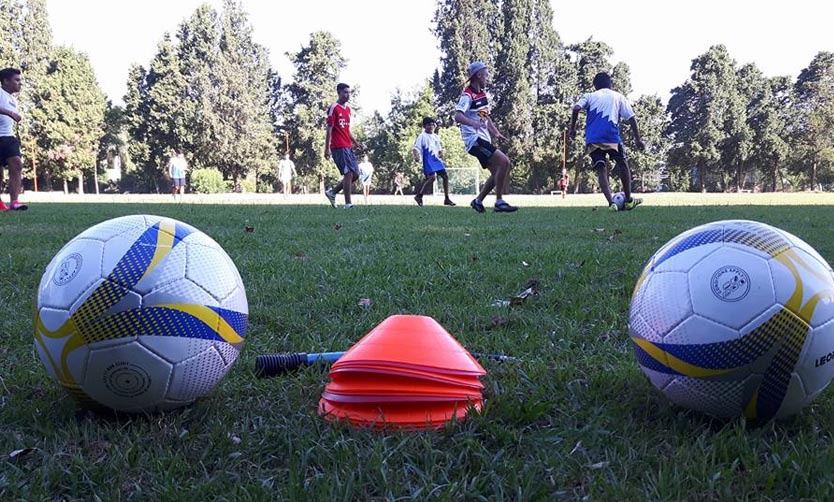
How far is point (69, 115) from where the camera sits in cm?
5506

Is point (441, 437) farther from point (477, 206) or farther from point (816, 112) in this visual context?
point (816, 112)

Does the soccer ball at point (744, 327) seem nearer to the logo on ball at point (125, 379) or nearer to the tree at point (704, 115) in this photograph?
the logo on ball at point (125, 379)

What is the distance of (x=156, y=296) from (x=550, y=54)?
5583cm

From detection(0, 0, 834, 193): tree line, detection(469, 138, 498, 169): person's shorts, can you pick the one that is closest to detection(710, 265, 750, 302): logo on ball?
detection(469, 138, 498, 169): person's shorts

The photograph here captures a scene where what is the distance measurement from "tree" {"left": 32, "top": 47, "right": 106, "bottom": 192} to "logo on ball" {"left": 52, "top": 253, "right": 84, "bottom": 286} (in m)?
61.3

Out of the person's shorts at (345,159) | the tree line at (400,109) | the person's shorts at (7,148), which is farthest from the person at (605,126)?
the tree line at (400,109)

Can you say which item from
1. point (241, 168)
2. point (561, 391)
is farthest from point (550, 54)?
point (561, 391)

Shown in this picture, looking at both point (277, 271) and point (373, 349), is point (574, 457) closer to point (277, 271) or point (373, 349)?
point (373, 349)

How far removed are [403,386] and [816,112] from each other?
237ft

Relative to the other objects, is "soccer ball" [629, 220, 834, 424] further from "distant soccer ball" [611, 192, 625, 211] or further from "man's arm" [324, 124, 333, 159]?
"man's arm" [324, 124, 333, 159]

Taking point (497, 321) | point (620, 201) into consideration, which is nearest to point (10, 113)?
point (497, 321)

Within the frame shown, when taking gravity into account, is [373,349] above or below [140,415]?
above

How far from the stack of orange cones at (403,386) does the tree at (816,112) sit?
7088 cm

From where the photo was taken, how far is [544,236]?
684 cm
